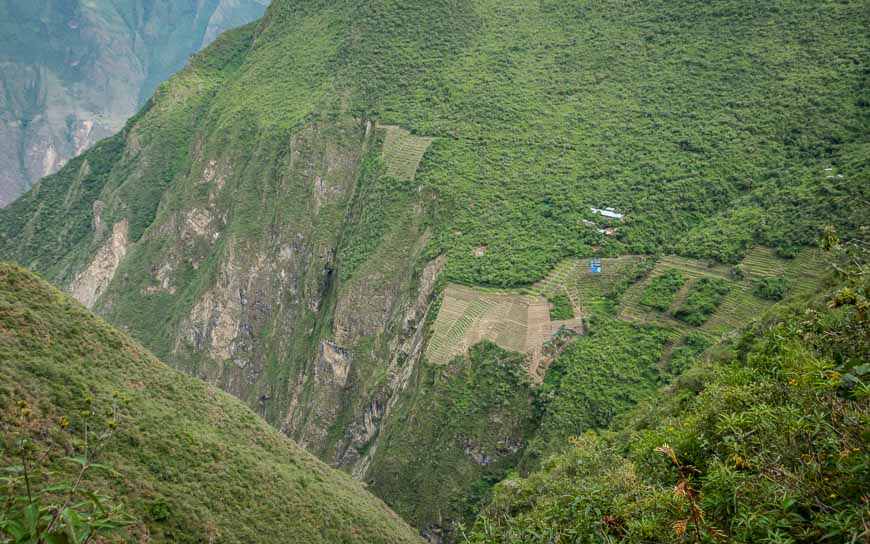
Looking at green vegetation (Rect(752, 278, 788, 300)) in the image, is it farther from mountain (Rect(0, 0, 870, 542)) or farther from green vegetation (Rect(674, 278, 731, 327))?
green vegetation (Rect(674, 278, 731, 327))

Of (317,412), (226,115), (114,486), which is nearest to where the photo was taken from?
(114,486)

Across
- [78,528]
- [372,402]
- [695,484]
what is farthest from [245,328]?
[78,528]

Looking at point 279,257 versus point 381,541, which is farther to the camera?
point 279,257

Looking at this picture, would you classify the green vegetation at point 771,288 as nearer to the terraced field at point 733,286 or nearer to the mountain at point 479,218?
the mountain at point 479,218

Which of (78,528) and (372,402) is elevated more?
(78,528)

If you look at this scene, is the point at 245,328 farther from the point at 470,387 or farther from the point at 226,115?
the point at 470,387

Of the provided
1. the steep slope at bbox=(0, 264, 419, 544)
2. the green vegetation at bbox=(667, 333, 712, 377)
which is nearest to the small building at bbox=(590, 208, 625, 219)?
the green vegetation at bbox=(667, 333, 712, 377)
